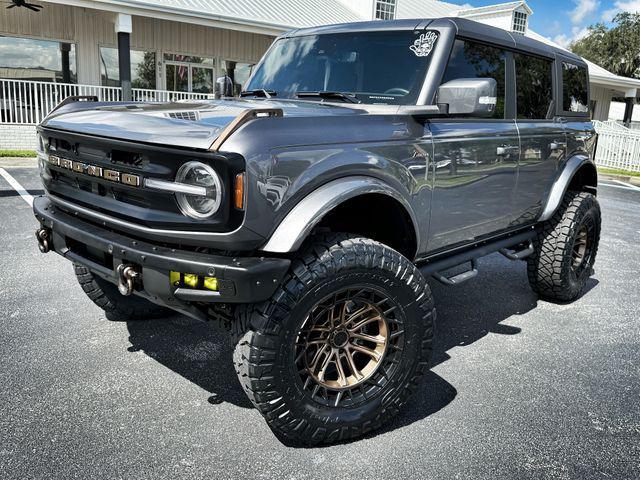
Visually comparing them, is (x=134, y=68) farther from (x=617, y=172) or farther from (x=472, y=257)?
(x=472, y=257)

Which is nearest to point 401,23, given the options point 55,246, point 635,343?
point 55,246

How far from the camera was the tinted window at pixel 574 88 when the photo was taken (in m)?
4.69

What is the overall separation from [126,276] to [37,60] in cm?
1565

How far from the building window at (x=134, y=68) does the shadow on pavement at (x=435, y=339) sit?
14495 mm

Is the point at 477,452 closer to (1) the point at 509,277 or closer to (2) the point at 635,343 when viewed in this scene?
(2) the point at 635,343

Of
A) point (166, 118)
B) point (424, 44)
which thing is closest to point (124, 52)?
point (424, 44)

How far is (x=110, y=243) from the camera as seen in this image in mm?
2490

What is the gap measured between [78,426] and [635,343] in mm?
3613

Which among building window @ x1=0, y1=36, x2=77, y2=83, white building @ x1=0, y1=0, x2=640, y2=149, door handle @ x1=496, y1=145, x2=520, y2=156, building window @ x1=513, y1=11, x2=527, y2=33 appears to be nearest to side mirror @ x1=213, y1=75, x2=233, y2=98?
door handle @ x1=496, y1=145, x2=520, y2=156

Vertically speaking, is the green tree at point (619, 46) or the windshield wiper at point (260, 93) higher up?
the green tree at point (619, 46)

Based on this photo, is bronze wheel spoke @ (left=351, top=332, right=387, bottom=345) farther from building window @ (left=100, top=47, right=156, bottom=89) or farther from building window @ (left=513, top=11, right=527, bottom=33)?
building window @ (left=513, top=11, right=527, bottom=33)

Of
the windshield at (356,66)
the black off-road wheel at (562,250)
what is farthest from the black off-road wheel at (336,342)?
the black off-road wheel at (562,250)

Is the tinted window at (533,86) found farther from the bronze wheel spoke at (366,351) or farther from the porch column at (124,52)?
the porch column at (124,52)

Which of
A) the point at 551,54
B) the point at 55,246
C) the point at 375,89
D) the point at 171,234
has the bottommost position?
the point at 55,246
